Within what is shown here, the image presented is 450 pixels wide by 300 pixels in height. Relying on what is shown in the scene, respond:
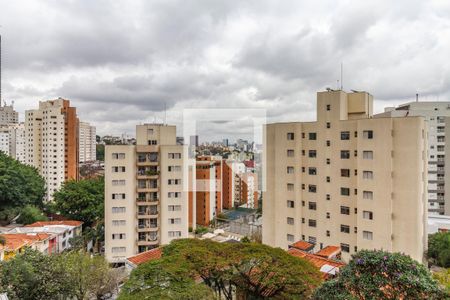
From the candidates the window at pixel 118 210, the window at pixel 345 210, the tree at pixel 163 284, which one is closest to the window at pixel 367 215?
the window at pixel 345 210

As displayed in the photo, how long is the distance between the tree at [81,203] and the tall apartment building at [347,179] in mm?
15767

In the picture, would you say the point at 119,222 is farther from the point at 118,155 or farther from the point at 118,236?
the point at 118,155

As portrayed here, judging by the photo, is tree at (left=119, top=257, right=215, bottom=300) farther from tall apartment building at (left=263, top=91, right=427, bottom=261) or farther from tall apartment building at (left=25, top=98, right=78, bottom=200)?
tall apartment building at (left=25, top=98, right=78, bottom=200)

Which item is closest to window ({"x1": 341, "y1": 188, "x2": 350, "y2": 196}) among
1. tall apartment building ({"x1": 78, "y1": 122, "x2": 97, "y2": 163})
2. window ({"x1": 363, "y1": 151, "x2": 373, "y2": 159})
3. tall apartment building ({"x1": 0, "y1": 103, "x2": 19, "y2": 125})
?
window ({"x1": 363, "y1": 151, "x2": 373, "y2": 159})

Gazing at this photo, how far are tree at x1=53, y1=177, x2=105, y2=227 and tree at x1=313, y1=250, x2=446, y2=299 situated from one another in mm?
24045

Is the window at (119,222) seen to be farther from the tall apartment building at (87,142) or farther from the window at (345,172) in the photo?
the tall apartment building at (87,142)

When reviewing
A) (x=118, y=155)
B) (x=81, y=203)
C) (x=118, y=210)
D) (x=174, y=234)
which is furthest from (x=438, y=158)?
(x=81, y=203)

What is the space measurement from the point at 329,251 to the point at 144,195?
12915 millimetres

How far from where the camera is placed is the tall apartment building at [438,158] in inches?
1171

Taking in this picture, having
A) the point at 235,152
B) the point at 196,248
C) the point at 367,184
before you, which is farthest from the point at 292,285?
the point at 235,152

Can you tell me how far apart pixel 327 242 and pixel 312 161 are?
4.79 m

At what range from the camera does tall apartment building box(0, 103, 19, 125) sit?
70938 mm

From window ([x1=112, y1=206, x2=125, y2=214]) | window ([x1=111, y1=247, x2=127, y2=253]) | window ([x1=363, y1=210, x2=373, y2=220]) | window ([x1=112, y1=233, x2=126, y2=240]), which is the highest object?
window ([x1=363, y1=210, x2=373, y2=220])

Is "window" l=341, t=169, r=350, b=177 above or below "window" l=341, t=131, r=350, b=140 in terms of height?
below
